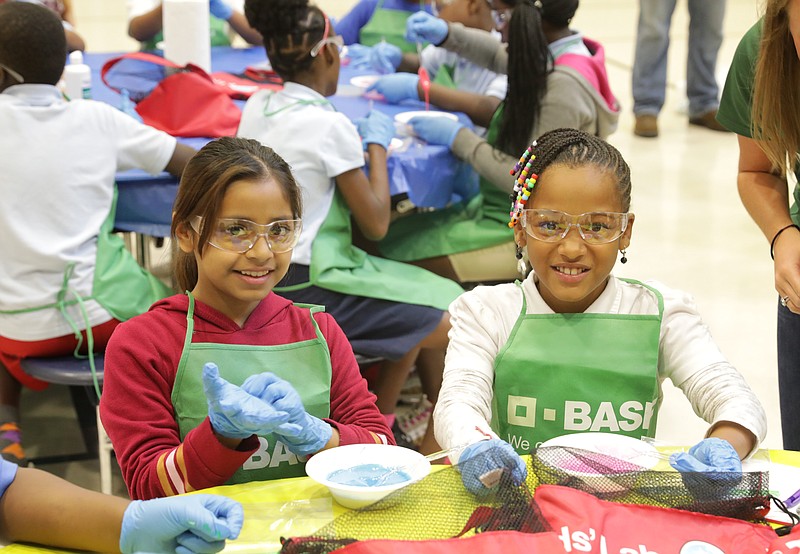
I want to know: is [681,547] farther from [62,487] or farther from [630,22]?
[630,22]

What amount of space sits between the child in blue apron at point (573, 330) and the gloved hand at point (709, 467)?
236mm

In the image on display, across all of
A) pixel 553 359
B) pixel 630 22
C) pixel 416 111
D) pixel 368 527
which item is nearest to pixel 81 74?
pixel 416 111

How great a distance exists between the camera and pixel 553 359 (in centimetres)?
174

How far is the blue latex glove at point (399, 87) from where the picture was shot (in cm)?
336

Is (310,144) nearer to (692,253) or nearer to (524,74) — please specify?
(524,74)

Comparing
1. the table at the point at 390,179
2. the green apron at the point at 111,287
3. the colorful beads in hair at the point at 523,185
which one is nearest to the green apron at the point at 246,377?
the colorful beads in hair at the point at 523,185

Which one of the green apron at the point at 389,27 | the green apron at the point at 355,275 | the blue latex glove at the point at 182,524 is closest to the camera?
the blue latex glove at the point at 182,524

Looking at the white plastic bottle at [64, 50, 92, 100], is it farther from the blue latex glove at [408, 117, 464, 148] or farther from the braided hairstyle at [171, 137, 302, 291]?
the braided hairstyle at [171, 137, 302, 291]

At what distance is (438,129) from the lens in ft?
9.89

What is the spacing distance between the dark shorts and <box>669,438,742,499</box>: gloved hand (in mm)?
1297

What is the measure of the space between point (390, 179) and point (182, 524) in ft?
5.84

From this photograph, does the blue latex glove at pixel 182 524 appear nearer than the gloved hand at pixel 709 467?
Yes

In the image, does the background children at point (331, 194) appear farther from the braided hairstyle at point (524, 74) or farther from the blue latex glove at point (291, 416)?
the blue latex glove at point (291, 416)

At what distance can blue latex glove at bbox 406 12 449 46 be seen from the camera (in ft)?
11.2
